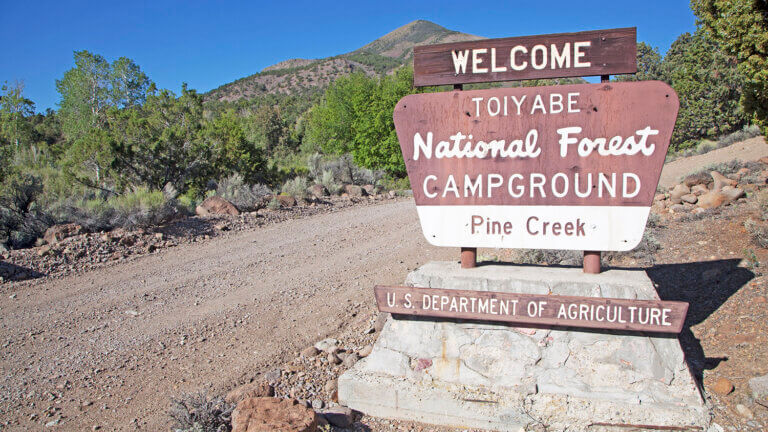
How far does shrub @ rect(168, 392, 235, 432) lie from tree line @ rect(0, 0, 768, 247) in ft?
22.7

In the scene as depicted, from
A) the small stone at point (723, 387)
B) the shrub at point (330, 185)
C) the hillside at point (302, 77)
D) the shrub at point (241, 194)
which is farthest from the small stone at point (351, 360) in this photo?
the hillside at point (302, 77)

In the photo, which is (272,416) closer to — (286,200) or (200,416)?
(200,416)

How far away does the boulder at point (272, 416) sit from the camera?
322 centimetres

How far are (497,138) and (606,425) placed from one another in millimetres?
2153

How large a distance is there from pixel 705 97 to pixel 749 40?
62.0ft

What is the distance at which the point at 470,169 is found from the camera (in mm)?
4090

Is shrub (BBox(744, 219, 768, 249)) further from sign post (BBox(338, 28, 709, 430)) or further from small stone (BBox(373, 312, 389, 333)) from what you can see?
small stone (BBox(373, 312, 389, 333))

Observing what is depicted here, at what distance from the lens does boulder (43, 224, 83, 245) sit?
8.73 metres

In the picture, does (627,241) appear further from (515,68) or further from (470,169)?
(515,68)

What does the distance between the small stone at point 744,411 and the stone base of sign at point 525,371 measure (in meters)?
0.32

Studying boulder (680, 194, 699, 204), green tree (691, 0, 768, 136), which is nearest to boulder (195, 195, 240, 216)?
boulder (680, 194, 699, 204)

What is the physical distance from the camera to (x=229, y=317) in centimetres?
588

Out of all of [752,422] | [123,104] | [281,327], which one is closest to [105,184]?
[281,327]

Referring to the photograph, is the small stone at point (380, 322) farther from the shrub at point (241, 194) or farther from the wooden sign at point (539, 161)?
the shrub at point (241, 194)
